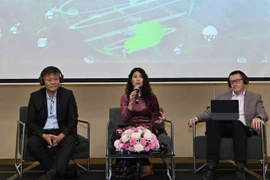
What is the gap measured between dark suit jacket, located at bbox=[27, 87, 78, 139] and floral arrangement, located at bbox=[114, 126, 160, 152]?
0.72 m

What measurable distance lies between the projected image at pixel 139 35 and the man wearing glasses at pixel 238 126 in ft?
1.87

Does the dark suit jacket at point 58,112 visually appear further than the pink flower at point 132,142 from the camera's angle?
Yes

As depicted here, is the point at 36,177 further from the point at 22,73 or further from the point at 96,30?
the point at 96,30

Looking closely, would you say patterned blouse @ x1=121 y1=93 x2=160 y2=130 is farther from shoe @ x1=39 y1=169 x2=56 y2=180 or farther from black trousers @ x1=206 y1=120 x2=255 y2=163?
shoe @ x1=39 y1=169 x2=56 y2=180

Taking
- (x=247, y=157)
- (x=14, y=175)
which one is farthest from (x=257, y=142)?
(x=14, y=175)

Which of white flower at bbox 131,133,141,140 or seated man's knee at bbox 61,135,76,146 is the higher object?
white flower at bbox 131,133,141,140

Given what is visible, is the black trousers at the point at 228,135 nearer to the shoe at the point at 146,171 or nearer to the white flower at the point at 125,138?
the shoe at the point at 146,171

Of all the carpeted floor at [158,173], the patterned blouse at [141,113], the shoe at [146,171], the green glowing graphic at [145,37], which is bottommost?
the carpeted floor at [158,173]

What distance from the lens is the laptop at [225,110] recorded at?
397 cm

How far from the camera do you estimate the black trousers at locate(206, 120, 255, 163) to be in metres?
3.79

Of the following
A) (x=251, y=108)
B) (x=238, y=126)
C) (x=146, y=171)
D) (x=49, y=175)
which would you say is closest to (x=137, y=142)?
(x=146, y=171)

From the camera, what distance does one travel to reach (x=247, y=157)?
387cm

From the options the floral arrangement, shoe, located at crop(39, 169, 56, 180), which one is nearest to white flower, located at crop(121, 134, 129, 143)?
the floral arrangement

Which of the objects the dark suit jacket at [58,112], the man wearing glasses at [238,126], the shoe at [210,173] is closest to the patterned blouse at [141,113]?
the man wearing glasses at [238,126]
